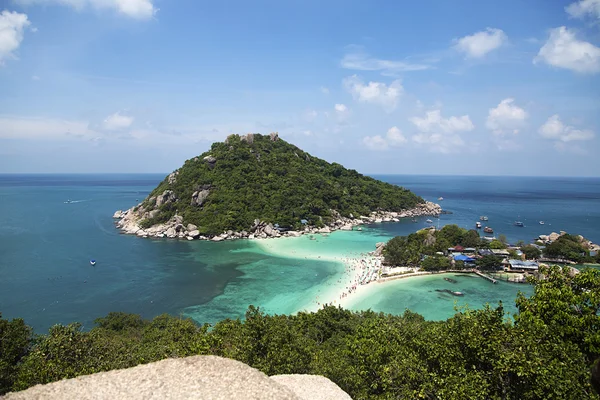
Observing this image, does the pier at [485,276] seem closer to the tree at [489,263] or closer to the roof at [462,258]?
the tree at [489,263]

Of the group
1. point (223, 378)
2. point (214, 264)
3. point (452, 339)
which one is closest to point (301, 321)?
point (452, 339)

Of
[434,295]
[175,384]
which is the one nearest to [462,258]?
[434,295]

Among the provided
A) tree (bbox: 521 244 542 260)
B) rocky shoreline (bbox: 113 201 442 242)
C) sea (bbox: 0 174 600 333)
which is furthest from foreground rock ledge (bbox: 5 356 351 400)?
rocky shoreline (bbox: 113 201 442 242)

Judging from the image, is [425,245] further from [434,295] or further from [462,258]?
[434,295]

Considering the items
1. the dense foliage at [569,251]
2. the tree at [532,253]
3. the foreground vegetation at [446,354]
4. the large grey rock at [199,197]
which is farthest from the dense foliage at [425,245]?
the large grey rock at [199,197]

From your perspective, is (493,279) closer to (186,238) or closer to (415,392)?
(415,392)

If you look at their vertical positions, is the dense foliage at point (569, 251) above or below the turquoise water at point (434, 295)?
above
